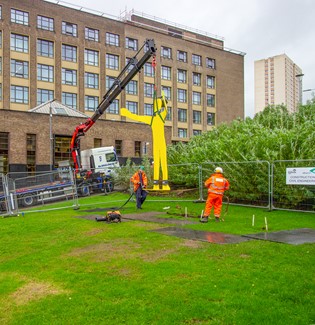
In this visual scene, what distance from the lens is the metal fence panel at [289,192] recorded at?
1468 centimetres

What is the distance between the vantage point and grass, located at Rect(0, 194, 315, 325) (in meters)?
4.68

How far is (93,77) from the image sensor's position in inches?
2282

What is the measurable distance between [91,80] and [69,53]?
4713mm

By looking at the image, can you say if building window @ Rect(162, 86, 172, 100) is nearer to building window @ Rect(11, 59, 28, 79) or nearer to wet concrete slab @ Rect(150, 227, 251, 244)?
building window @ Rect(11, 59, 28, 79)

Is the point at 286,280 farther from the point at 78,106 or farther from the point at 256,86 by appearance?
the point at 256,86

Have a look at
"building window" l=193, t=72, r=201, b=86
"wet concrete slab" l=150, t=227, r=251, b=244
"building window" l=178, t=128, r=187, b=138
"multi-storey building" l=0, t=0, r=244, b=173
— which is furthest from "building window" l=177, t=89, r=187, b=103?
"wet concrete slab" l=150, t=227, r=251, b=244

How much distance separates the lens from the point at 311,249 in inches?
313

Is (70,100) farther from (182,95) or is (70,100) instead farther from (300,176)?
(300,176)

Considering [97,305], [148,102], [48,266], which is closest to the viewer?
[97,305]

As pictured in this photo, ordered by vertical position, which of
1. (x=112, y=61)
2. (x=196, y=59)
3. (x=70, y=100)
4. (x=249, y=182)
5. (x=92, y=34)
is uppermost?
(x=92, y=34)

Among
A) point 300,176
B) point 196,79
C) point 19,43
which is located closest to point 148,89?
point 196,79

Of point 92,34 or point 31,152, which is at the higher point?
point 92,34

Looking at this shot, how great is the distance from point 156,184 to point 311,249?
1099 cm

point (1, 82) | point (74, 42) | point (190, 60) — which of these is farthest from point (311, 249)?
point (190, 60)
